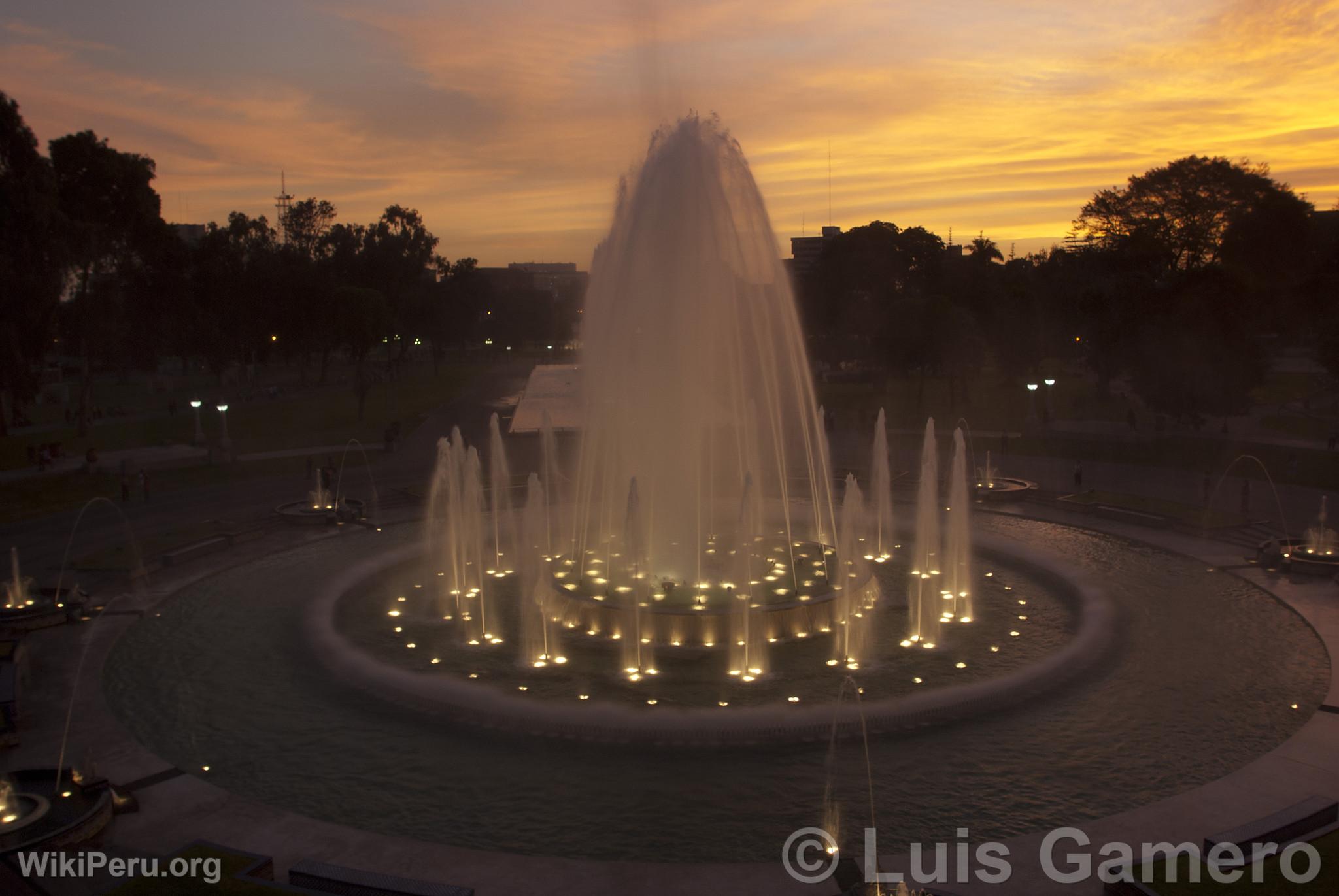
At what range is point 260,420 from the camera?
58688mm

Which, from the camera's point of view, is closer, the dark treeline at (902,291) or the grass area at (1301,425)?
the dark treeline at (902,291)

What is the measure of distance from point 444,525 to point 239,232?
7999 centimetres

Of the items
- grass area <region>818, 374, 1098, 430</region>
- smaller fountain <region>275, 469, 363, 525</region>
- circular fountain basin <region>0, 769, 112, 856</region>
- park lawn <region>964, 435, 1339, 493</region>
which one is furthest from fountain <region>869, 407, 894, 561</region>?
grass area <region>818, 374, 1098, 430</region>

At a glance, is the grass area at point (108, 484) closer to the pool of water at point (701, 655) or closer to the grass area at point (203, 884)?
the pool of water at point (701, 655)

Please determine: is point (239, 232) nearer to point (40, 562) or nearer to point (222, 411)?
point (222, 411)

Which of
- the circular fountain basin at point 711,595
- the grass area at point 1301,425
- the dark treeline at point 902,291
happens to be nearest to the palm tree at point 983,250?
the dark treeline at point 902,291

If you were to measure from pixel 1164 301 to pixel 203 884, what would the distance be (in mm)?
53043

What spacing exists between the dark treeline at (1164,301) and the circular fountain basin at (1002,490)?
18.3 metres

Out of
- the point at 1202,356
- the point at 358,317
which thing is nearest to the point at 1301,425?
the point at 1202,356

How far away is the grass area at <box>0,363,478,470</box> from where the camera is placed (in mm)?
47156

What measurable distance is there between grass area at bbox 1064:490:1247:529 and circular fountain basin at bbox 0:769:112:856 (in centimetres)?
2746

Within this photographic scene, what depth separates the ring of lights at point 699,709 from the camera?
1423cm

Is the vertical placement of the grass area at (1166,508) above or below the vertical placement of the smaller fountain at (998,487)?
below

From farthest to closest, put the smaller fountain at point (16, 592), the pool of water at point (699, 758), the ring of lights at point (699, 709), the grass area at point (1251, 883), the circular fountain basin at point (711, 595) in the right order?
the smaller fountain at point (16, 592), the circular fountain basin at point (711, 595), the ring of lights at point (699, 709), the pool of water at point (699, 758), the grass area at point (1251, 883)
